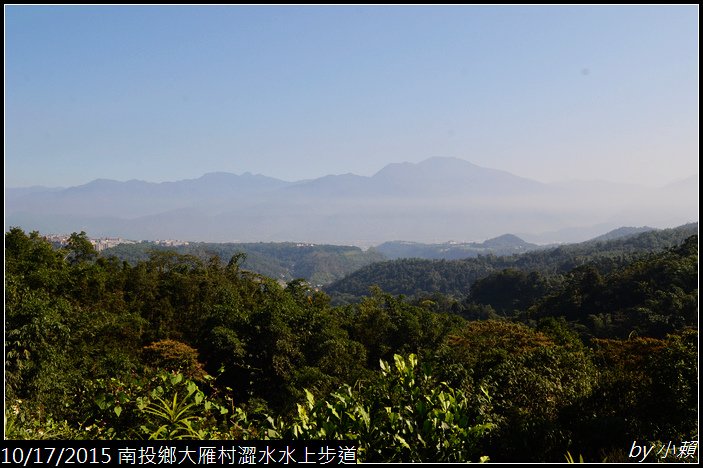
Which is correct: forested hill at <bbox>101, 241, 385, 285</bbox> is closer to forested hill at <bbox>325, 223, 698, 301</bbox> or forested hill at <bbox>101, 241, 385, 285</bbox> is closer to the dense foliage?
forested hill at <bbox>325, 223, 698, 301</bbox>

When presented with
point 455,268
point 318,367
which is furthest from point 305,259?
point 318,367

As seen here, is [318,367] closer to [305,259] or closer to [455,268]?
[455,268]

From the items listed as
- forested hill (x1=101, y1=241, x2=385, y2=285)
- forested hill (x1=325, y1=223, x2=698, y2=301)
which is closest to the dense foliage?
forested hill (x1=325, y1=223, x2=698, y2=301)

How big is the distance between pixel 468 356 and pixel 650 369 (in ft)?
17.2

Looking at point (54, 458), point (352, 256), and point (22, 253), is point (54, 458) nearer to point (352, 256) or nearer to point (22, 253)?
point (22, 253)

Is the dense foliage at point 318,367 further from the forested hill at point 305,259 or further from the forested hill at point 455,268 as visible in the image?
the forested hill at point 305,259

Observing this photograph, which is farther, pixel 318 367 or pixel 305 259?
pixel 305 259

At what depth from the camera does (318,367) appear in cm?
1142

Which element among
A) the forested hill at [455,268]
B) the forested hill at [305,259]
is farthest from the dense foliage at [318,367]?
the forested hill at [305,259]

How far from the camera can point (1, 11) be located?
274cm

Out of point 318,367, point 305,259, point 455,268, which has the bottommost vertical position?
point 455,268

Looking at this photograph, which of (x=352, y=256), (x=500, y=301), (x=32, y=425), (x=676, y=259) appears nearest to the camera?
(x=32, y=425)

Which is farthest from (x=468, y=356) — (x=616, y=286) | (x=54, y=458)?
(x=616, y=286)

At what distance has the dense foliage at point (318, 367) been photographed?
207 cm
